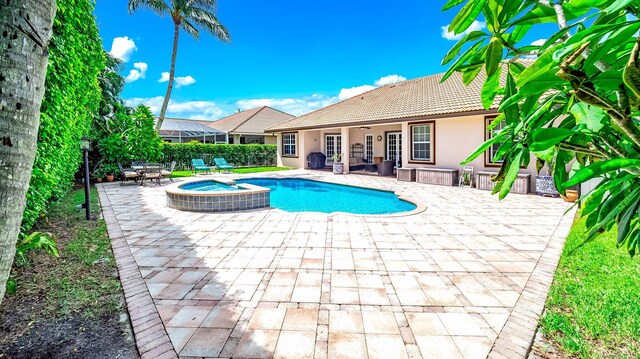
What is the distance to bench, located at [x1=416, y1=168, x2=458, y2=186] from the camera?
13.9 metres

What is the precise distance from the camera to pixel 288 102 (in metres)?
136

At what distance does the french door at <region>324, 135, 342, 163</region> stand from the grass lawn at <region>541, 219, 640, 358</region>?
18444 mm

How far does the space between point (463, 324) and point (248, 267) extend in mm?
2952

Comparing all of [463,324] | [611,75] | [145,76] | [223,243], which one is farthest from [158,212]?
[145,76]

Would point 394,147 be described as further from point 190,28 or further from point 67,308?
point 67,308

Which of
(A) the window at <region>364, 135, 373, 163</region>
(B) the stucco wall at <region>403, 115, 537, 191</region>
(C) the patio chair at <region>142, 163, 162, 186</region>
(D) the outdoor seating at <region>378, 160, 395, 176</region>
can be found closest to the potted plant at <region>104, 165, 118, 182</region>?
(C) the patio chair at <region>142, 163, 162, 186</region>

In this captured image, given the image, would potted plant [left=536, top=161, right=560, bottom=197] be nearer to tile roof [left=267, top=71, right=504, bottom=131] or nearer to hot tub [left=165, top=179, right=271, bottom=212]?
tile roof [left=267, top=71, right=504, bottom=131]

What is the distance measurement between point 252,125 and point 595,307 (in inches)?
1348

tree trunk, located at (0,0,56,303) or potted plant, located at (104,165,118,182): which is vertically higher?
tree trunk, located at (0,0,56,303)

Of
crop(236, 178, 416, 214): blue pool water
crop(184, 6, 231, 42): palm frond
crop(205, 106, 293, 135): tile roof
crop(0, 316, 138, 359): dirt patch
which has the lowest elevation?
crop(0, 316, 138, 359): dirt patch

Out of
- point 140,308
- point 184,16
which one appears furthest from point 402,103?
point 140,308

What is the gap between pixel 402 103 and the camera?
734 inches

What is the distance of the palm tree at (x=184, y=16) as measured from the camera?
2089 cm

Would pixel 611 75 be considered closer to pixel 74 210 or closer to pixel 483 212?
pixel 483 212
